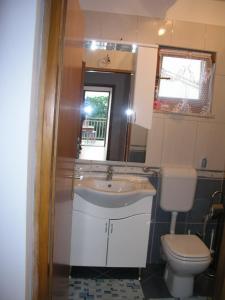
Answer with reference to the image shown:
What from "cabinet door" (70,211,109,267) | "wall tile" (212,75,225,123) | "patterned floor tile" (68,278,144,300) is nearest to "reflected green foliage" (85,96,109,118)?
"cabinet door" (70,211,109,267)

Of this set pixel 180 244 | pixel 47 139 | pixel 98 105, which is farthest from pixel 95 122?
pixel 47 139

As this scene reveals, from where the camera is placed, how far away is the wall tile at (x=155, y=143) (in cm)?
229

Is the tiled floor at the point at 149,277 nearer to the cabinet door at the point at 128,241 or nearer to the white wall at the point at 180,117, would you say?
the cabinet door at the point at 128,241

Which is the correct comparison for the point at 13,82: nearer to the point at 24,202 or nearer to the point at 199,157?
the point at 24,202

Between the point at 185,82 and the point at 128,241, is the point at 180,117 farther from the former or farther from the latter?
the point at 128,241

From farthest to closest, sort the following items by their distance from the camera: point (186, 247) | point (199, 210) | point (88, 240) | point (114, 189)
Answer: point (199, 210), point (114, 189), point (88, 240), point (186, 247)

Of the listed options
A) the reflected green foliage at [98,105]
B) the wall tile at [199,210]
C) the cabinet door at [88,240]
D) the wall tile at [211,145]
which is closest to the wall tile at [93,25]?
the reflected green foliage at [98,105]

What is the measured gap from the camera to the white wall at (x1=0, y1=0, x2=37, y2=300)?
82 cm

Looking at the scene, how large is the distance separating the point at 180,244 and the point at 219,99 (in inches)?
52.6

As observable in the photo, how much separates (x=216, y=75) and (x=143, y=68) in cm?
67

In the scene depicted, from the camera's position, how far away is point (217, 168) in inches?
94.4

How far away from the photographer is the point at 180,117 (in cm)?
230

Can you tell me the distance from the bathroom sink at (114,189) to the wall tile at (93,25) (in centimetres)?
125

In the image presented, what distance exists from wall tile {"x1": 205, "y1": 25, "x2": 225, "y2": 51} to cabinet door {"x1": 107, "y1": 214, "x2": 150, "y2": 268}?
1.62m
